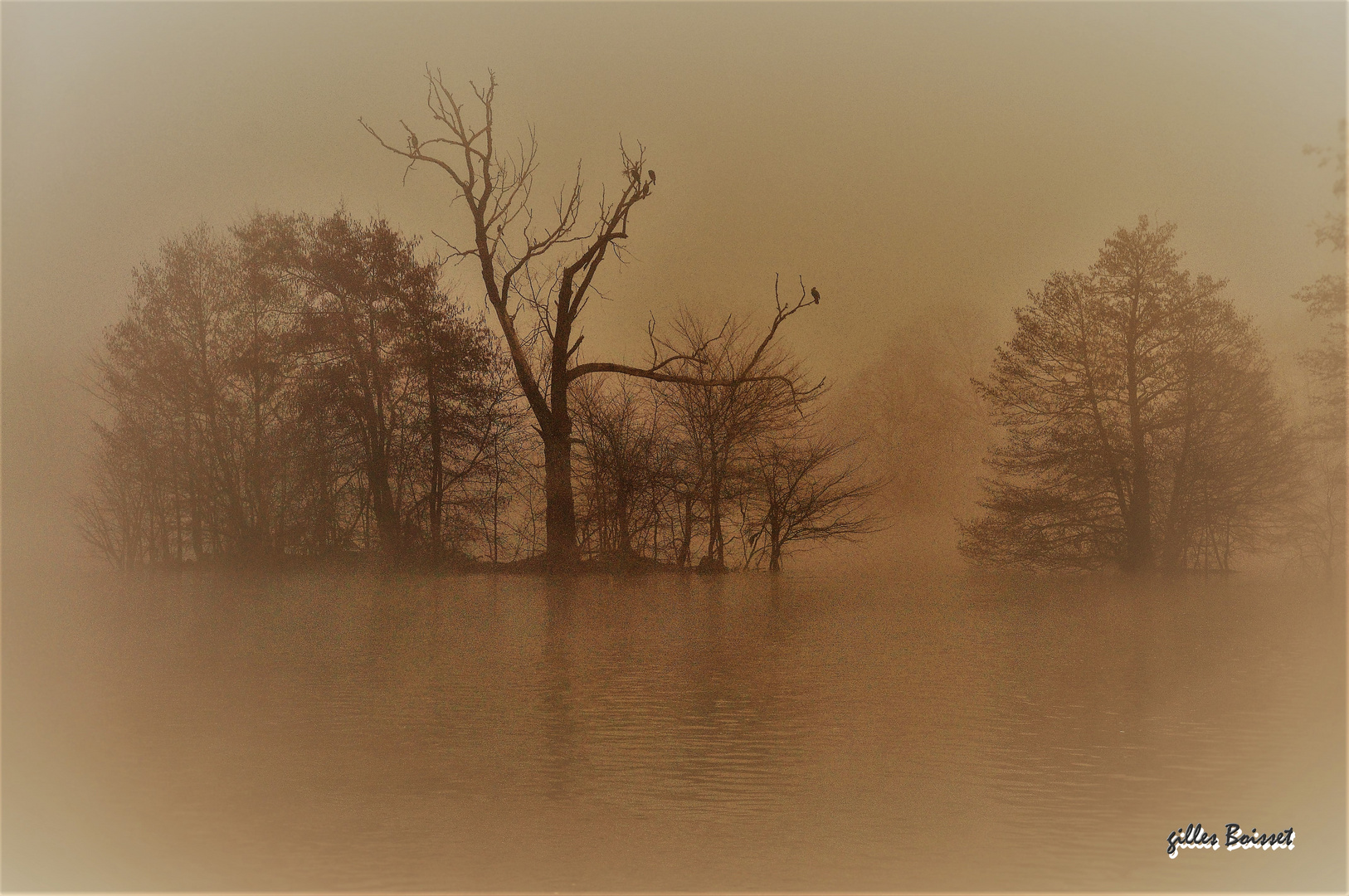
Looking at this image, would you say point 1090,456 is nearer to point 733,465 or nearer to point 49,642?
point 733,465

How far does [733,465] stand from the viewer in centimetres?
748

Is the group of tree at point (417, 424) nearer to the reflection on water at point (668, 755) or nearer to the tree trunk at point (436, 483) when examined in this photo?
the tree trunk at point (436, 483)

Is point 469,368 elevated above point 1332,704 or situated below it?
above

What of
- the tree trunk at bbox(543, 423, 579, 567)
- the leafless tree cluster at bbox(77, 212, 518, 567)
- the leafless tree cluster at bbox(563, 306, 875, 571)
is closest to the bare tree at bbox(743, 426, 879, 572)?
the leafless tree cluster at bbox(563, 306, 875, 571)

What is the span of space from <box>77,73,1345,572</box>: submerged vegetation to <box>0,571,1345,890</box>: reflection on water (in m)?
2.75

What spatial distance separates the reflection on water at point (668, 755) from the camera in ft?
5.90

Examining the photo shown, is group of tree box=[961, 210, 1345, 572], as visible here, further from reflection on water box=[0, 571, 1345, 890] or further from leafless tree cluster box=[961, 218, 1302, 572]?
reflection on water box=[0, 571, 1345, 890]

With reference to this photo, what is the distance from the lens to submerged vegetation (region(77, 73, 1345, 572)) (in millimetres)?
7445

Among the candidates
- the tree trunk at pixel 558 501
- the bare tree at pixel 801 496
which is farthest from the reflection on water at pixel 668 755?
the bare tree at pixel 801 496

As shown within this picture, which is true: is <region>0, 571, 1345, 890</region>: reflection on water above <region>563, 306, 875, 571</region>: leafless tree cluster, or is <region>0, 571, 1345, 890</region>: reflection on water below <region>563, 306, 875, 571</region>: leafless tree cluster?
below

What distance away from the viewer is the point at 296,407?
793cm

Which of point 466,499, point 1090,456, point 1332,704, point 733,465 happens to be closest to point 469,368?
point 466,499

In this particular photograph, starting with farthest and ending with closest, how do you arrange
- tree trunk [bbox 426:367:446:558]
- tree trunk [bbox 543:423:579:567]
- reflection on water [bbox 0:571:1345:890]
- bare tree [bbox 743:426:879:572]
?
1. tree trunk [bbox 426:367:446:558]
2. bare tree [bbox 743:426:879:572]
3. tree trunk [bbox 543:423:579:567]
4. reflection on water [bbox 0:571:1345:890]

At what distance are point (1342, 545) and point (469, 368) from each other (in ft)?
19.4
